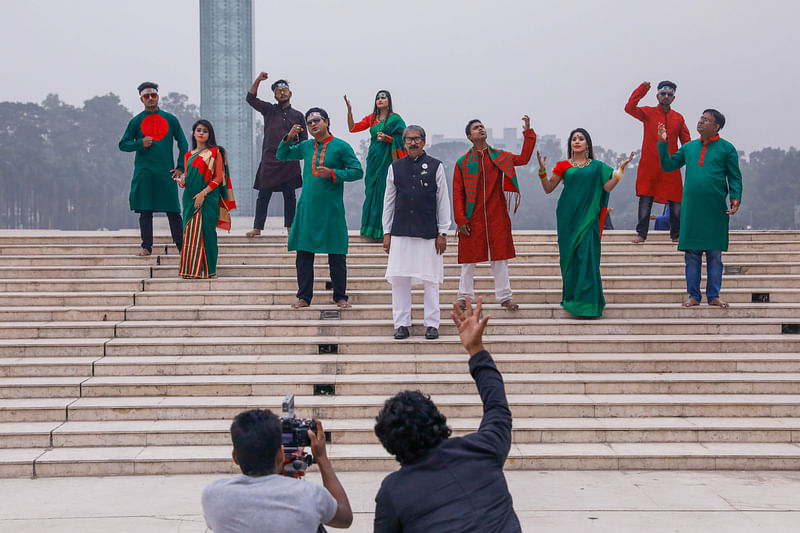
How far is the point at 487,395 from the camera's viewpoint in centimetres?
264

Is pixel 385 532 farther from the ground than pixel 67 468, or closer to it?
farther from the ground

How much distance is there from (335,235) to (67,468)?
285 cm

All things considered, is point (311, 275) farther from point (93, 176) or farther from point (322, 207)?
point (93, 176)

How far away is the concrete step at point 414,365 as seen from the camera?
6.22 m

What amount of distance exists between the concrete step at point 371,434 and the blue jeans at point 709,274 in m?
1.82

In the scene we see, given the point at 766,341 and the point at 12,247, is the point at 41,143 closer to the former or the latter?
the point at 12,247

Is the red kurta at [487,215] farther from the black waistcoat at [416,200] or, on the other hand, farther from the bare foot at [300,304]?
the bare foot at [300,304]

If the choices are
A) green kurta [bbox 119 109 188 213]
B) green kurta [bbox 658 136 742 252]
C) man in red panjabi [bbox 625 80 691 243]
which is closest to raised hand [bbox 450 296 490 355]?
green kurta [bbox 658 136 742 252]

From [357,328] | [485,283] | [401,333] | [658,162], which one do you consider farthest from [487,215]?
[658,162]

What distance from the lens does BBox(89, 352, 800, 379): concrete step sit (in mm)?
6223

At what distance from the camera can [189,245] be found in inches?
300

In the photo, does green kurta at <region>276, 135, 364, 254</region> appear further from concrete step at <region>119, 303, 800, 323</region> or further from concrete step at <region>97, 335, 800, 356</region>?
concrete step at <region>97, 335, 800, 356</region>

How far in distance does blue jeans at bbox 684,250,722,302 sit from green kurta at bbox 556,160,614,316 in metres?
0.87

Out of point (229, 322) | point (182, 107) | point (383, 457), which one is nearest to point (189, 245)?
point (229, 322)
